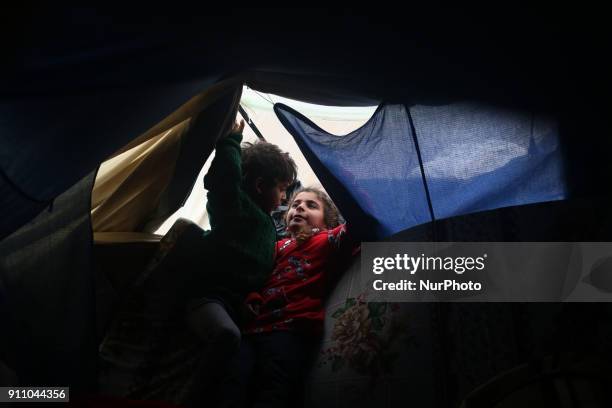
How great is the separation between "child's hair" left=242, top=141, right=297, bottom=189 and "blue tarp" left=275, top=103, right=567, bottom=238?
343mm

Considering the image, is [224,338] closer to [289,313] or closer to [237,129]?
[289,313]

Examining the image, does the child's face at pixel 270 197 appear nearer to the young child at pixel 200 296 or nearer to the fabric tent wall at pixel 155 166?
the young child at pixel 200 296

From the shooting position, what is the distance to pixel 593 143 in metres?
1.17

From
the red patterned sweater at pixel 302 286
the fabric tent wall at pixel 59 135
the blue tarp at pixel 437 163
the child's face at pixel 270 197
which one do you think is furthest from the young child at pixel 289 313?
the fabric tent wall at pixel 59 135

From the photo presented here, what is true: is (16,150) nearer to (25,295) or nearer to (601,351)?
(25,295)

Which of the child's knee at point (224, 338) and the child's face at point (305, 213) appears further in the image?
the child's face at point (305, 213)

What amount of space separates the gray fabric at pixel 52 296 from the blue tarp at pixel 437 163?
0.69m

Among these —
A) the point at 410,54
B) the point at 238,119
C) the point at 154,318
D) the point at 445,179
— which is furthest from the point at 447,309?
the point at 238,119

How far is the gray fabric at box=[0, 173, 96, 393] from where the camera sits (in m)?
1.26

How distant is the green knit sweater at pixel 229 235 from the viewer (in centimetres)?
167

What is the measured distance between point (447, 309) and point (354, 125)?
1.93ft

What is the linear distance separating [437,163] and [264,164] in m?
0.71

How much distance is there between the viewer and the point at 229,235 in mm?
1690

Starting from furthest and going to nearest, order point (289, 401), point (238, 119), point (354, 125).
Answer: point (238, 119), point (354, 125), point (289, 401)
